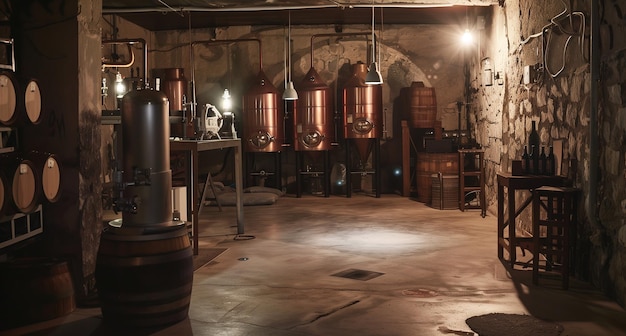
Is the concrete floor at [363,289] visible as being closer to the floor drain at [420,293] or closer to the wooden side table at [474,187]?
the floor drain at [420,293]

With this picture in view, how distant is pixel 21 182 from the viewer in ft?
14.7

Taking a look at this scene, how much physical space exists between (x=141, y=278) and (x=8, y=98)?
158cm

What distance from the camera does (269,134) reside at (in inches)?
449

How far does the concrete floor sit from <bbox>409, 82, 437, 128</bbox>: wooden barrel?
3377mm

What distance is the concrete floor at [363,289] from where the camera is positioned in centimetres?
424

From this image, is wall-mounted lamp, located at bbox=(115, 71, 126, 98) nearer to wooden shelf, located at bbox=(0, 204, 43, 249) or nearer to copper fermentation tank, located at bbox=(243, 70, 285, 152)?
copper fermentation tank, located at bbox=(243, 70, 285, 152)

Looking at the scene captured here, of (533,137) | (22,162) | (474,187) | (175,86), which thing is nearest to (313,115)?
(175,86)

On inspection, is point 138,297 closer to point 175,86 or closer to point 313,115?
point 313,115

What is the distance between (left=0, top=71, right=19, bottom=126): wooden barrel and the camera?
14.3ft

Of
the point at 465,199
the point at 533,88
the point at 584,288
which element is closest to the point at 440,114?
→ the point at 465,199

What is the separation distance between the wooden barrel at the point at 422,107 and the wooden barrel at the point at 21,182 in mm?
7854

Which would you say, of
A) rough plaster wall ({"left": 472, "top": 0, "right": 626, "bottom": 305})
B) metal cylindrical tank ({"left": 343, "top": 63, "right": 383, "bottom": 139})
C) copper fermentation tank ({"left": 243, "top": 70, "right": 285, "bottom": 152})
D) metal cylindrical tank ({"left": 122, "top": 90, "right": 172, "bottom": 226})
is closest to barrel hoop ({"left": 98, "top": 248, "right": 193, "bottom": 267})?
metal cylindrical tank ({"left": 122, "top": 90, "right": 172, "bottom": 226})

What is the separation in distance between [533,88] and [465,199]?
361 cm

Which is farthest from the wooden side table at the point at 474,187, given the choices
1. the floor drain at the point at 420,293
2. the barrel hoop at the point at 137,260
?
the barrel hoop at the point at 137,260
